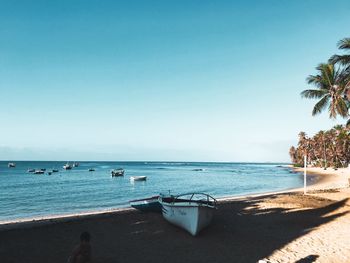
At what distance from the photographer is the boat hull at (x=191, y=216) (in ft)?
48.4

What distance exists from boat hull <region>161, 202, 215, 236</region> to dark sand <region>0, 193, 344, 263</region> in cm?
43

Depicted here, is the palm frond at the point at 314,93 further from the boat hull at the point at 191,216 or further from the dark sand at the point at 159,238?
the boat hull at the point at 191,216

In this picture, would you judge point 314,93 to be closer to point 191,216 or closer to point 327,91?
point 327,91

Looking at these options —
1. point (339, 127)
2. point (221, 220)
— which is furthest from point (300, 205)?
point (339, 127)

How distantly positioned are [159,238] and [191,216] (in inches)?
72.0

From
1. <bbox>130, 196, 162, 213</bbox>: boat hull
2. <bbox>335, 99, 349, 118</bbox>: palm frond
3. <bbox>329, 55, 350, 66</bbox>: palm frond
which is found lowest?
<bbox>130, 196, 162, 213</bbox>: boat hull

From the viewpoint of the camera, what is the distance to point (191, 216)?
14992mm

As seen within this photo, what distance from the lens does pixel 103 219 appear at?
19375 millimetres

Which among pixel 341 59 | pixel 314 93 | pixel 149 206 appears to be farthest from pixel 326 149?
pixel 149 206

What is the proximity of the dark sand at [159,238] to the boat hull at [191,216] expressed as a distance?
1.41 ft

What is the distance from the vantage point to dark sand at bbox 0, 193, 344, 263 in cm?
1242

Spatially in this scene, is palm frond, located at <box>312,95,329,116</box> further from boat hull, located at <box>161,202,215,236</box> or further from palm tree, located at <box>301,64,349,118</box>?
boat hull, located at <box>161,202,215,236</box>

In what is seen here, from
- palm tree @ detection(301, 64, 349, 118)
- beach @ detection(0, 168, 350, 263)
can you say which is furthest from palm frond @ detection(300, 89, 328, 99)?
beach @ detection(0, 168, 350, 263)

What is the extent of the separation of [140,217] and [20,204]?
66.9ft
